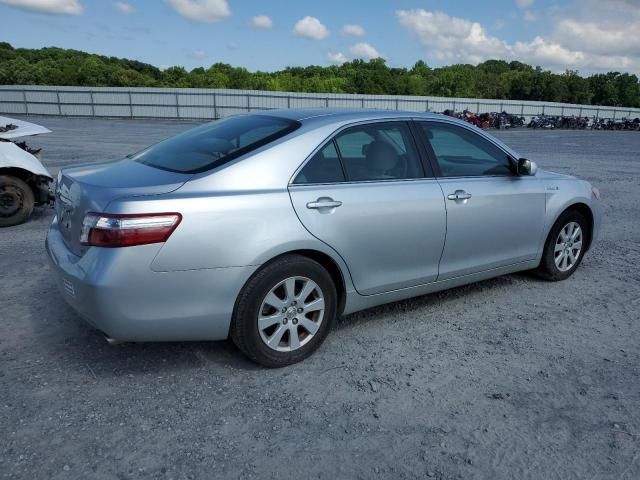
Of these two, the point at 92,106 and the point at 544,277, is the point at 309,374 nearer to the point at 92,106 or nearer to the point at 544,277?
the point at 544,277

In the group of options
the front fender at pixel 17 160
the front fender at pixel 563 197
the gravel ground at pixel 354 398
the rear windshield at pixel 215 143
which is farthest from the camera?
the front fender at pixel 17 160

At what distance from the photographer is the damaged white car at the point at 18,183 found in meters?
6.57

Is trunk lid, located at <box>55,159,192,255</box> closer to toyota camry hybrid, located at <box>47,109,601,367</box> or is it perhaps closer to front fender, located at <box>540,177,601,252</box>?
toyota camry hybrid, located at <box>47,109,601,367</box>

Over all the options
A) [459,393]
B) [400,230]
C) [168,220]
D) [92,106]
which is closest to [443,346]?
[459,393]

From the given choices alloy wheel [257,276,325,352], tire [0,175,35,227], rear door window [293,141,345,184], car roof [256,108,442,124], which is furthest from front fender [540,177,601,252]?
tire [0,175,35,227]

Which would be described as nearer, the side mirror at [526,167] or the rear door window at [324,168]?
the rear door window at [324,168]

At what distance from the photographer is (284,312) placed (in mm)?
3260

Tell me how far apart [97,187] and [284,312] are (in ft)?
4.27

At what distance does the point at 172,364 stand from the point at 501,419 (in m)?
1.97

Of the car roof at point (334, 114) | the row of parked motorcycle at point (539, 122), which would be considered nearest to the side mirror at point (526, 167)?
the car roof at point (334, 114)

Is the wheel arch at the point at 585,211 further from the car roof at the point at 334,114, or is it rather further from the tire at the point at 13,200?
the tire at the point at 13,200

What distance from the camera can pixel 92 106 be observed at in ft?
111

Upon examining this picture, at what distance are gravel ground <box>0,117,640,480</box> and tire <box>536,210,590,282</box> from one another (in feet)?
1.57

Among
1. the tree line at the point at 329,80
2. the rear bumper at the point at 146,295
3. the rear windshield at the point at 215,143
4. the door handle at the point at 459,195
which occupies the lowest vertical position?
the rear bumper at the point at 146,295
